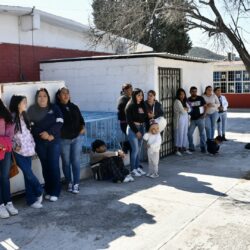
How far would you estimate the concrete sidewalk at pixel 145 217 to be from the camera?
187 inches

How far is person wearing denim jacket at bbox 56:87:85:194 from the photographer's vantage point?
21.5ft

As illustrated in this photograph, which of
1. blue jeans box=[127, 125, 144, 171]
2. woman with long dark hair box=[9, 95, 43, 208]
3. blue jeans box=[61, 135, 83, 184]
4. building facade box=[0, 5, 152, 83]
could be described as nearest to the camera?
woman with long dark hair box=[9, 95, 43, 208]

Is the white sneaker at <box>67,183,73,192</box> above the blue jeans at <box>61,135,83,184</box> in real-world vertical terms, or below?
below

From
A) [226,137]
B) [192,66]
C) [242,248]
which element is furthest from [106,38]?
[242,248]

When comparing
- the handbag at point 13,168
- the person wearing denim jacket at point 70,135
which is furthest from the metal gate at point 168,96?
the handbag at point 13,168

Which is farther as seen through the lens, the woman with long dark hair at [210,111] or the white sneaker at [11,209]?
the woman with long dark hair at [210,111]

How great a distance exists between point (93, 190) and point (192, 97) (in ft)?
15.4

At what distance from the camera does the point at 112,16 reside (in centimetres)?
1372

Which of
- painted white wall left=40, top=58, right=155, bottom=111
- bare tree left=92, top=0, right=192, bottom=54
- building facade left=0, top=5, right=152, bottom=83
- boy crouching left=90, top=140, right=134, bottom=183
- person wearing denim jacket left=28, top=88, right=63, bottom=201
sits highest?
bare tree left=92, top=0, right=192, bottom=54

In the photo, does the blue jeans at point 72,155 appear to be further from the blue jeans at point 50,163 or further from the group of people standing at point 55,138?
the blue jeans at point 50,163

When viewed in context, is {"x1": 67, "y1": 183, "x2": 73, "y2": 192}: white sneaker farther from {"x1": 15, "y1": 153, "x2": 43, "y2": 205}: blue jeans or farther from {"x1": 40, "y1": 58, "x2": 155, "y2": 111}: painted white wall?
{"x1": 40, "y1": 58, "x2": 155, "y2": 111}: painted white wall

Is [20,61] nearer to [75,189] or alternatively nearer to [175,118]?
[175,118]

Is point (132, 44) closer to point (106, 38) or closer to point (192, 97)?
point (106, 38)

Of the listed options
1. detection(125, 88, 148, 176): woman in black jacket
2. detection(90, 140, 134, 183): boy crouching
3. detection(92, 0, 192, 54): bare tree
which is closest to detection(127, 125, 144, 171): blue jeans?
detection(125, 88, 148, 176): woman in black jacket
